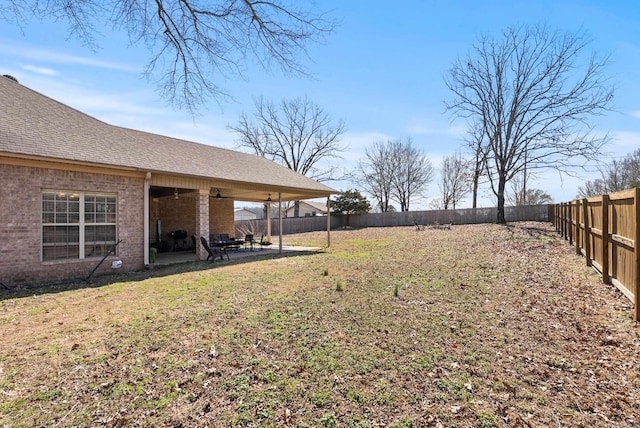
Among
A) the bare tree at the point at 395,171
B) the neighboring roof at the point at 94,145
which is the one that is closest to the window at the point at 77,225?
the neighboring roof at the point at 94,145

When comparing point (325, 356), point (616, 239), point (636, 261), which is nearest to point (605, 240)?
point (616, 239)

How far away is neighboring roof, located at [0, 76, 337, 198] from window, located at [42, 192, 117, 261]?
1.06 meters

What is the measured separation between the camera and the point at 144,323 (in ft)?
15.8

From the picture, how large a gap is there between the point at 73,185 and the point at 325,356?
315 inches

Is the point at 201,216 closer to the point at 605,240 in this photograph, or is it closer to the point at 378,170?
the point at 605,240

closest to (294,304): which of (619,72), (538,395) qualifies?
(538,395)

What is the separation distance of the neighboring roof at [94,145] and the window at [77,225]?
3.46 ft

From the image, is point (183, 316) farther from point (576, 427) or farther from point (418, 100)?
point (418, 100)

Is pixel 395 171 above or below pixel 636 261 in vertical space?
above

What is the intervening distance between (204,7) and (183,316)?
16.2 feet

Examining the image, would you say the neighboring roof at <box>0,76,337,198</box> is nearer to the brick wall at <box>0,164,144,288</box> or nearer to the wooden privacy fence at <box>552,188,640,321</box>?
the brick wall at <box>0,164,144,288</box>

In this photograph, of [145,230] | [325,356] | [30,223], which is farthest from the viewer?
[145,230]

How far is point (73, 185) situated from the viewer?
8.30m

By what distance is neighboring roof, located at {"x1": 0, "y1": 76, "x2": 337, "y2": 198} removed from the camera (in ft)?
26.0
